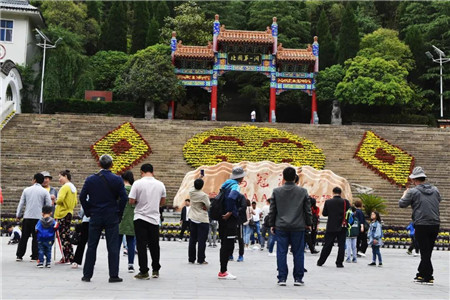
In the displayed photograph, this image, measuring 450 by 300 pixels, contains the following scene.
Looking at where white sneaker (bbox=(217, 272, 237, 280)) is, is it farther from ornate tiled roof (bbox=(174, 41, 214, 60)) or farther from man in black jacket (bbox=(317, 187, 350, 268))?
ornate tiled roof (bbox=(174, 41, 214, 60))

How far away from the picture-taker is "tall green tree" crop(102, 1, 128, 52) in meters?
46.7

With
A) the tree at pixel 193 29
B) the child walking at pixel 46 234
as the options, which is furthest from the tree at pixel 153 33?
the child walking at pixel 46 234

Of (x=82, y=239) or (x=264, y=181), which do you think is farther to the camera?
(x=264, y=181)

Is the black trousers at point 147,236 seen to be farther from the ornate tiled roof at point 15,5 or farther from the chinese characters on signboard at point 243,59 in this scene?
the ornate tiled roof at point 15,5

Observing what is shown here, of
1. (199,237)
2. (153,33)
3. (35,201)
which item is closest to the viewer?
(35,201)

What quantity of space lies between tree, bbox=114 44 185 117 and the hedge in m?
0.71

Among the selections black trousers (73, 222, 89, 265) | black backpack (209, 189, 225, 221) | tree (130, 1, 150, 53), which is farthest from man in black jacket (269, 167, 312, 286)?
tree (130, 1, 150, 53)

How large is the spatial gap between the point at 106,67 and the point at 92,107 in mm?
7758

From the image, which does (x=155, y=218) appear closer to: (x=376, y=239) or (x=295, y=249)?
(x=295, y=249)

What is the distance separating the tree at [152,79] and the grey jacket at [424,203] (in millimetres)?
26881

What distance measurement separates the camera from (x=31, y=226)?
9969 mm

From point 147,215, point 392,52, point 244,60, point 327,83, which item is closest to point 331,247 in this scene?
point 147,215

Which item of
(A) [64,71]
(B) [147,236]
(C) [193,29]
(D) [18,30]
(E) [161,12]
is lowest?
(B) [147,236]

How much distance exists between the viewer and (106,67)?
141 ft
